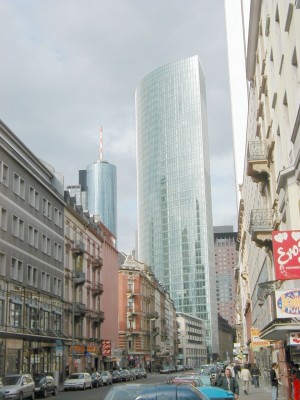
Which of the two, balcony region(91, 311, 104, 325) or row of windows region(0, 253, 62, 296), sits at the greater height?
row of windows region(0, 253, 62, 296)

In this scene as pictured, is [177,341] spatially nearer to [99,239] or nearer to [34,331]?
[99,239]

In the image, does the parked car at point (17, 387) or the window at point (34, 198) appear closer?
the parked car at point (17, 387)

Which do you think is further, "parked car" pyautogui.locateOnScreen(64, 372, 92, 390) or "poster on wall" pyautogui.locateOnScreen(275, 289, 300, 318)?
"parked car" pyautogui.locateOnScreen(64, 372, 92, 390)

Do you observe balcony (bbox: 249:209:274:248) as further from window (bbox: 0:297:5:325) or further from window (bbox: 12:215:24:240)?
window (bbox: 12:215:24:240)

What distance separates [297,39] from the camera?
54.8 ft

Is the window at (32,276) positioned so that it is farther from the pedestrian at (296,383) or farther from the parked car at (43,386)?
the pedestrian at (296,383)

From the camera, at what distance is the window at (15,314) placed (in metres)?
45.1

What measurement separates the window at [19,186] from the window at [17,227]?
216cm

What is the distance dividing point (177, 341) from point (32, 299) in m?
131

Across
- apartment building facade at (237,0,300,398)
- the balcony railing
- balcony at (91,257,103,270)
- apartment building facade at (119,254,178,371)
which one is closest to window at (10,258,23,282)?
apartment building facade at (237,0,300,398)

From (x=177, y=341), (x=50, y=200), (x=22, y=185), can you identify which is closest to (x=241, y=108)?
(x=50, y=200)

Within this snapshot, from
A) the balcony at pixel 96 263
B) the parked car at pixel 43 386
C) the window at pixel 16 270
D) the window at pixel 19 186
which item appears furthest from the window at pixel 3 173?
the balcony at pixel 96 263

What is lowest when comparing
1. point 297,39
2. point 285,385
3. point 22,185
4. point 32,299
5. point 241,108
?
point 285,385

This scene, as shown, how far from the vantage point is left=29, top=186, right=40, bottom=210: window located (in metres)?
52.2
